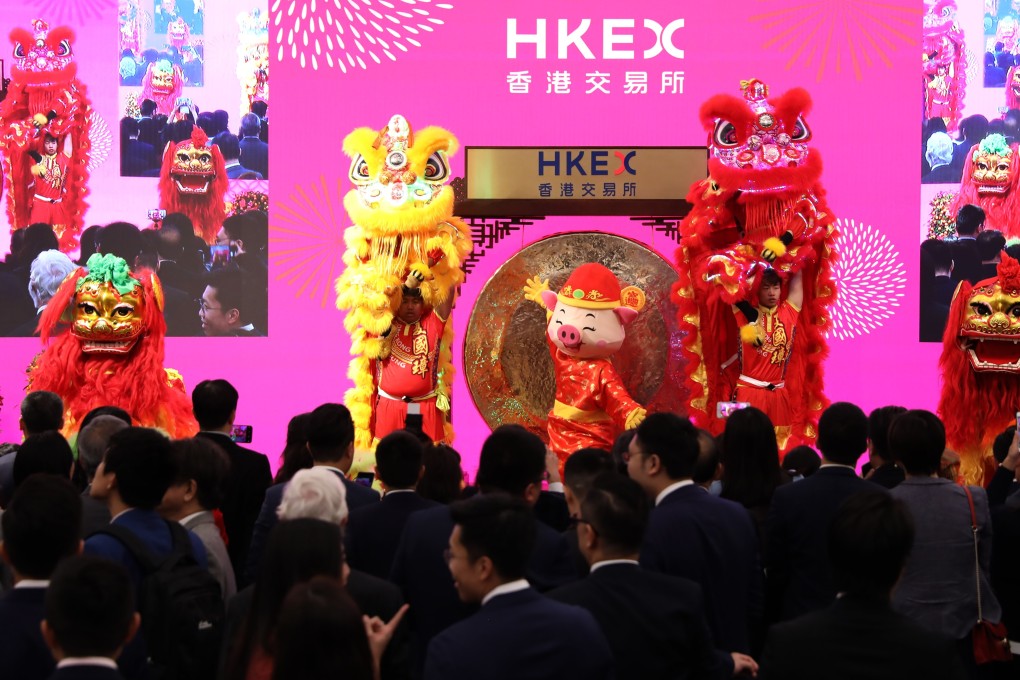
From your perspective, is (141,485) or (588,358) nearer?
(141,485)

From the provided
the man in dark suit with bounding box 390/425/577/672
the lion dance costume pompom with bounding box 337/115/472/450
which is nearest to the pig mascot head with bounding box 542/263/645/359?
the lion dance costume pompom with bounding box 337/115/472/450

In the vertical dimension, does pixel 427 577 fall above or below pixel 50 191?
below

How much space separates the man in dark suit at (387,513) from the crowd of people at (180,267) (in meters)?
4.75

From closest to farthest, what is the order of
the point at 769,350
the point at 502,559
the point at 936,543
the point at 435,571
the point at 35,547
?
1. the point at 502,559
2. the point at 35,547
3. the point at 435,571
4. the point at 936,543
5. the point at 769,350

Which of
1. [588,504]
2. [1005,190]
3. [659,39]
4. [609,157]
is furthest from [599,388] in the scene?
[588,504]

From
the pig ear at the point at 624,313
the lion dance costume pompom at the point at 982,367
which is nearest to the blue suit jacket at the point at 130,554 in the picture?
the pig ear at the point at 624,313

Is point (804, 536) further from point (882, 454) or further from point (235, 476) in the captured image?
point (235, 476)

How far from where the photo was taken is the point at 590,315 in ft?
21.5

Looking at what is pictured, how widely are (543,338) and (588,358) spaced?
47 centimetres

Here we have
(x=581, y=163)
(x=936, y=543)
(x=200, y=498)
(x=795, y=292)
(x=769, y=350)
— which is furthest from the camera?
(x=581, y=163)

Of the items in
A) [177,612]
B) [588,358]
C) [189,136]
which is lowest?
[177,612]

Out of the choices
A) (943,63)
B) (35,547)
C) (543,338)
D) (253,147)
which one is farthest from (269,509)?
(943,63)

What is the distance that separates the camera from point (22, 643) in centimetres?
251

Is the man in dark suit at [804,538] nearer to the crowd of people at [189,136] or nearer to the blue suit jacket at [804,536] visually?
the blue suit jacket at [804,536]
